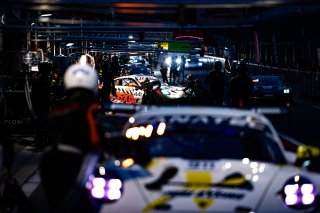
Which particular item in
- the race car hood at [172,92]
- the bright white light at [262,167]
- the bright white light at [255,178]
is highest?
the bright white light at [262,167]

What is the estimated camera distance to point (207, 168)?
721cm

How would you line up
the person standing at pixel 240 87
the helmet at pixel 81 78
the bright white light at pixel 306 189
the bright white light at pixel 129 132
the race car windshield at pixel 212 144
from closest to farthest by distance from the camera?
the bright white light at pixel 306 189
the race car windshield at pixel 212 144
the helmet at pixel 81 78
the bright white light at pixel 129 132
the person standing at pixel 240 87

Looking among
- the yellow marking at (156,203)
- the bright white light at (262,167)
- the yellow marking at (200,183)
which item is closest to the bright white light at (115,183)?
the yellow marking at (156,203)

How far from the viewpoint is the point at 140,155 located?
24.7ft

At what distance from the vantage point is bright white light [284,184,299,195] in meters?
7.32

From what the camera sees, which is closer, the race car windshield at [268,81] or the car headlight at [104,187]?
the car headlight at [104,187]

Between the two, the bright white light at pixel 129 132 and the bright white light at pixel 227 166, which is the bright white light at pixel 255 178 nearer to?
the bright white light at pixel 227 166

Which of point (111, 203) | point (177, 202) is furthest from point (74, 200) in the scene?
point (177, 202)

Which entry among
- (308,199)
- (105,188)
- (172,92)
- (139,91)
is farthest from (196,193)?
(139,91)

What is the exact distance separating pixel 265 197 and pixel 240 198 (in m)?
0.25

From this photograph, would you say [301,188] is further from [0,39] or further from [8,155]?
[0,39]

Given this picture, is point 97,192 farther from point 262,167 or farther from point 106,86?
point 106,86

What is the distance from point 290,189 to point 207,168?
0.74 metres

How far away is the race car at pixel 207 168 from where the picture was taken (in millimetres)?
6934
